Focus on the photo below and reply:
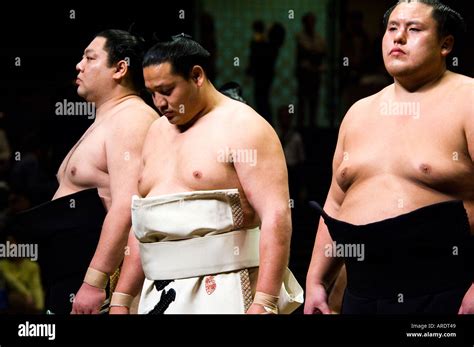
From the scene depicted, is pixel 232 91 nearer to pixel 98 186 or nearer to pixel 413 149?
pixel 98 186

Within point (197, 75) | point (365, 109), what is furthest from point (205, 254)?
point (365, 109)

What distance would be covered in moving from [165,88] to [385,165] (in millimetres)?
836

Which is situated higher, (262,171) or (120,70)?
(120,70)

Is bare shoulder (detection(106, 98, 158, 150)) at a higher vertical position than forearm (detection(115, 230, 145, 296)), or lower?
higher

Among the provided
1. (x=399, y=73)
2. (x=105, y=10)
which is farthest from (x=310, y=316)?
(x=105, y=10)

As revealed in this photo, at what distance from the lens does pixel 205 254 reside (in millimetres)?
4438

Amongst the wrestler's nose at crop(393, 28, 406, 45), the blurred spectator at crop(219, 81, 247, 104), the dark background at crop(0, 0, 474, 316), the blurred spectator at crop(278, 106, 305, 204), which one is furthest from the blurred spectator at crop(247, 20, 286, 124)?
the wrestler's nose at crop(393, 28, 406, 45)

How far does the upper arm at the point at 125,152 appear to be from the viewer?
479cm

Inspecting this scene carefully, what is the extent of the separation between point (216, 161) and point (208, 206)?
16cm

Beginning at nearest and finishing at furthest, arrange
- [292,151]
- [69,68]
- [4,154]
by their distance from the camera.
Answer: [292,151], [4,154], [69,68]

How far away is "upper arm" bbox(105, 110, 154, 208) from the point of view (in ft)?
15.7

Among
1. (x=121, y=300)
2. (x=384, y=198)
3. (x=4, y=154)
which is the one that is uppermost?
(x=384, y=198)

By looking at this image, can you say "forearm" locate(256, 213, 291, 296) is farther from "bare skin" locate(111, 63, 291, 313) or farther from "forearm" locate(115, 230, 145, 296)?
"forearm" locate(115, 230, 145, 296)

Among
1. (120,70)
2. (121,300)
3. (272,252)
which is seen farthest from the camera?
(120,70)
